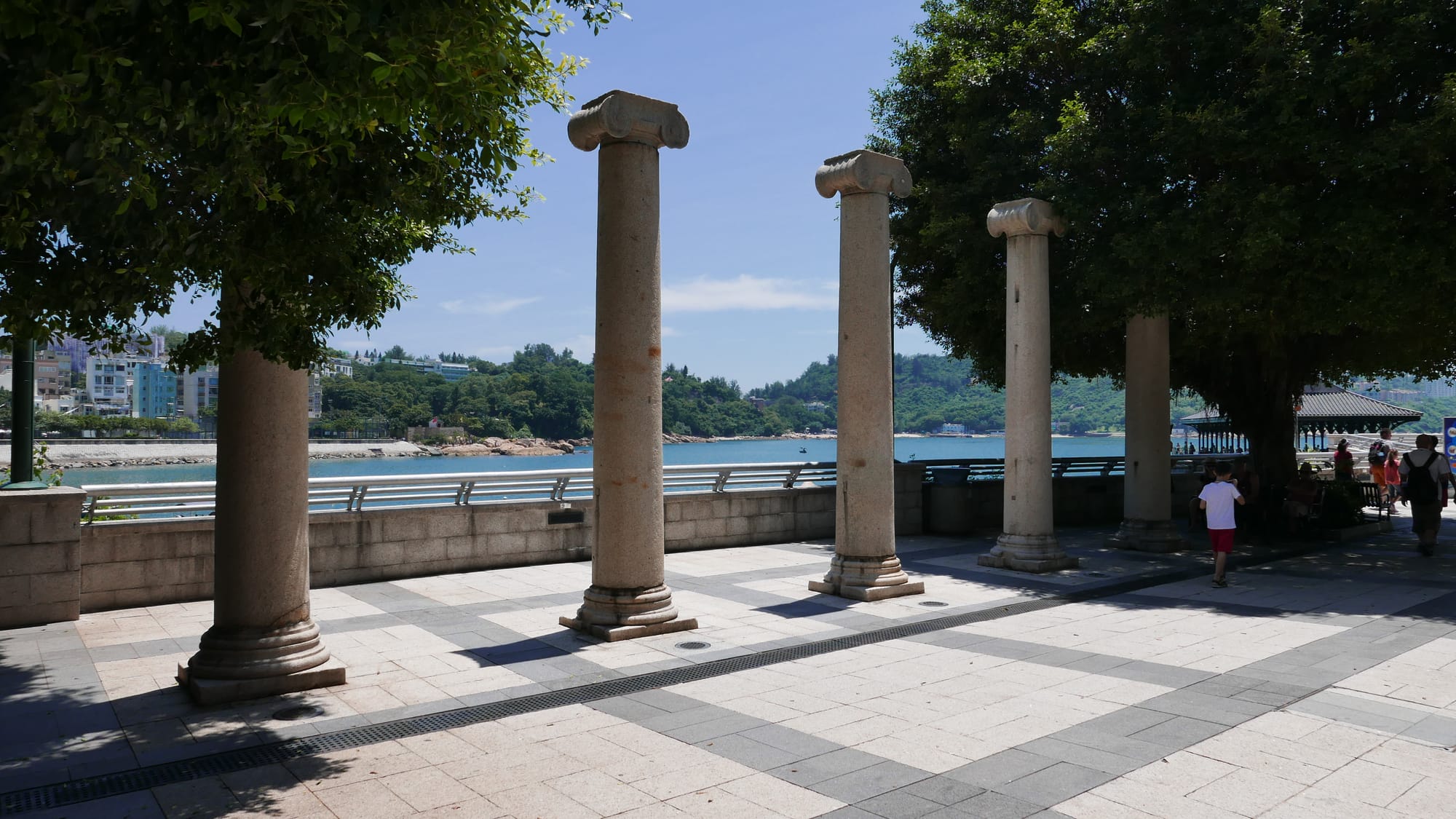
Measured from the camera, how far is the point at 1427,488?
1477 centimetres

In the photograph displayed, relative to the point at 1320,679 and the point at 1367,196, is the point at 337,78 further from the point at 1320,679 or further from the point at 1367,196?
the point at 1367,196

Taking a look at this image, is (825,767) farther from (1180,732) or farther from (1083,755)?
(1180,732)

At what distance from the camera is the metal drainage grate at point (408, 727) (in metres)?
4.95

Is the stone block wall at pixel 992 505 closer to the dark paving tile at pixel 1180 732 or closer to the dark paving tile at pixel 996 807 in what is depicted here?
the dark paving tile at pixel 1180 732

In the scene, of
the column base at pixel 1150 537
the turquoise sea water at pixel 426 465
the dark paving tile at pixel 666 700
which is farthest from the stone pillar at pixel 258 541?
the turquoise sea water at pixel 426 465

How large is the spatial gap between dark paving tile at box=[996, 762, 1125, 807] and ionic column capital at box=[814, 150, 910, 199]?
7401mm

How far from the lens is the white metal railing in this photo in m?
10.4

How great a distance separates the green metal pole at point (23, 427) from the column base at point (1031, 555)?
11559 millimetres

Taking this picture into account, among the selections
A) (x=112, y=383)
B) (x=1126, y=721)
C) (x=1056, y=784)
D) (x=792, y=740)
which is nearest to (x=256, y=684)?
(x=792, y=740)

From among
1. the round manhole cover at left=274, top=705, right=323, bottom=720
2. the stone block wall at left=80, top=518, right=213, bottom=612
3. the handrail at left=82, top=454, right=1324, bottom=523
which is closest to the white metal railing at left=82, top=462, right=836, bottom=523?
the handrail at left=82, top=454, right=1324, bottom=523

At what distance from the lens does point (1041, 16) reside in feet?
52.0

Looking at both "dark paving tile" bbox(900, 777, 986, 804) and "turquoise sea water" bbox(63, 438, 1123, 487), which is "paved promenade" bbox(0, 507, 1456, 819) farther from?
"turquoise sea water" bbox(63, 438, 1123, 487)

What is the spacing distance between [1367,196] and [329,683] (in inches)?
527

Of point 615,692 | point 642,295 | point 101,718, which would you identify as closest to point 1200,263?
point 642,295
